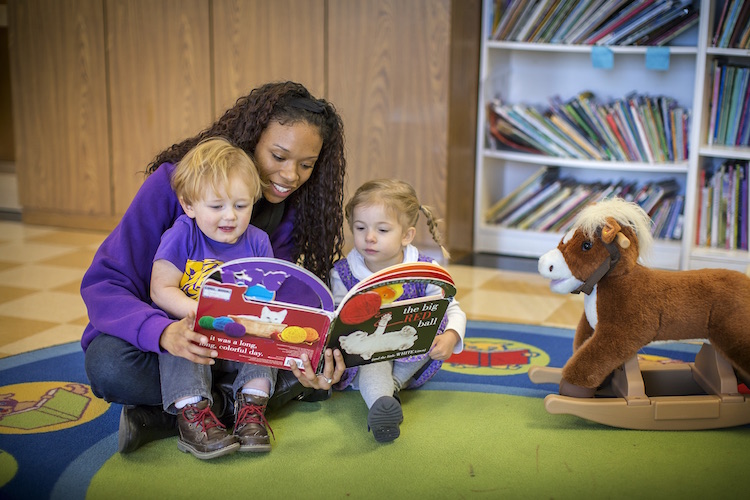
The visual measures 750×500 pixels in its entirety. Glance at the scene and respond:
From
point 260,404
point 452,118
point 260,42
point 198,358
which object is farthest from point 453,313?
point 260,42

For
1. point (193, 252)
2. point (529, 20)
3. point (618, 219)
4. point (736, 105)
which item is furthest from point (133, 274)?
point (736, 105)

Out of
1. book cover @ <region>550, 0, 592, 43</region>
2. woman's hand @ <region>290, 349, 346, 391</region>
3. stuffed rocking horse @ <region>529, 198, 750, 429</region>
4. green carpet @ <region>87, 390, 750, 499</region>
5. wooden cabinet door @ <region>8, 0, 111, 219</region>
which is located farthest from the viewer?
wooden cabinet door @ <region>8, 0, 111, 219</region>

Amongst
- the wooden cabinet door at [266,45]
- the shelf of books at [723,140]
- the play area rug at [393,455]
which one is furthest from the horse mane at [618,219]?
the wooden cabinet door at [266,45]

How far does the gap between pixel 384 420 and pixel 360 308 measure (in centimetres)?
26

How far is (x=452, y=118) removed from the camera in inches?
120

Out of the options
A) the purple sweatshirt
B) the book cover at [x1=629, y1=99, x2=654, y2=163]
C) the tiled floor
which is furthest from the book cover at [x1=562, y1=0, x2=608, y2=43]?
the purple sweatshirt

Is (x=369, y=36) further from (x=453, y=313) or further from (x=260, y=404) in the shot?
(x=260, y=404)

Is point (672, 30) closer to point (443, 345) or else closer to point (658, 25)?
point (658, 25)

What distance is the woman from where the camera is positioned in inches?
58.6

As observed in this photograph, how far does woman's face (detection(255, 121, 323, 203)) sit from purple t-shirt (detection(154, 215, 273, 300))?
6.5 inches

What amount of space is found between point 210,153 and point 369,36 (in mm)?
1651

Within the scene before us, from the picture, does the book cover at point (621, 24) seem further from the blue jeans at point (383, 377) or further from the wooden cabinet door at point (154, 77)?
the blue jeans at point (383, 377)

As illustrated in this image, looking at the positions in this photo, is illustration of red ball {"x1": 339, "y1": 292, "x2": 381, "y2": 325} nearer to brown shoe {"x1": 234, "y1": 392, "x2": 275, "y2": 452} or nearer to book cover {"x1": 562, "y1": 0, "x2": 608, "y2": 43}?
brown shoe {"x1": 234, "y1": 392, "x2": 275, "y2": 452}

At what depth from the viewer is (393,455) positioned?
152 centimetres
